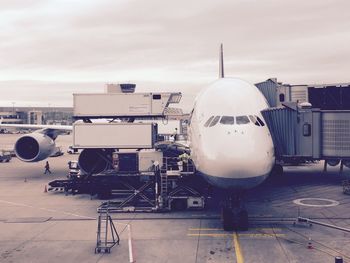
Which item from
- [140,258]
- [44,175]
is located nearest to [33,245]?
[140,258]

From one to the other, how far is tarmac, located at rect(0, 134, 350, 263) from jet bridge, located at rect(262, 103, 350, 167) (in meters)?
3.08

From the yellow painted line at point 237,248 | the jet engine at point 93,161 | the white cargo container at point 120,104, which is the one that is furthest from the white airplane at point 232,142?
the jet engine at point 93,161

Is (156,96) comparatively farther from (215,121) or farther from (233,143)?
(233,143)

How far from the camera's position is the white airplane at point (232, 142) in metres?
14.9

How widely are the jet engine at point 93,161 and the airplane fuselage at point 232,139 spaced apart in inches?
400

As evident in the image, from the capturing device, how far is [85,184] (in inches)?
1075

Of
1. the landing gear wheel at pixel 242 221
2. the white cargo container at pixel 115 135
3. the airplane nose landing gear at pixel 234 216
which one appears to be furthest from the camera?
the white cargo container at pixel 115 135

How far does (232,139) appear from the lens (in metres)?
15.4

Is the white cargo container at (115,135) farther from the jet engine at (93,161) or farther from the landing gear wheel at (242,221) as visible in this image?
the landing gear wheel at (242,221)

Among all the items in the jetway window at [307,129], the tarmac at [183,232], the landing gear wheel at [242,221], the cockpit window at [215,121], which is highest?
the cockpit window at [215,121]

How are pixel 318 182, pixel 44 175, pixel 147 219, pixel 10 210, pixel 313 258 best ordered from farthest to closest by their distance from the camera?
pixel 44 175
pixel 318 182
pixel 10 210
pixel 147 219
pixel 313 258

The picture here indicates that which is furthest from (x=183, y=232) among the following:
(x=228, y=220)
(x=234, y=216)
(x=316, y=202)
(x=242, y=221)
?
(x=316, y=202)

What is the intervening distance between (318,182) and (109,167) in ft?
53.7

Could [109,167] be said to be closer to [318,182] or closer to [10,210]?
[10,210]
